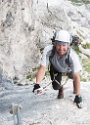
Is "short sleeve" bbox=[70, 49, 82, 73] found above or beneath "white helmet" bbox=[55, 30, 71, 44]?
beneath

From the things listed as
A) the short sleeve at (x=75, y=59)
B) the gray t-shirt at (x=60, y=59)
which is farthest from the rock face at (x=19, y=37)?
the short sleeve at (x=75, y=59)


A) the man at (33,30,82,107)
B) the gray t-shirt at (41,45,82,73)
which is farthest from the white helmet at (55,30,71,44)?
the gray t-shirt at (41,45,82,73)

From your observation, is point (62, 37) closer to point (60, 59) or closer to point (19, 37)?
point (60, 59)

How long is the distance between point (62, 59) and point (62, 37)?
0.52m

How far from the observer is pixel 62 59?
6305 mm

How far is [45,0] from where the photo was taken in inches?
806

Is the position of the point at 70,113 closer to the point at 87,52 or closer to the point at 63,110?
the point at 63,110

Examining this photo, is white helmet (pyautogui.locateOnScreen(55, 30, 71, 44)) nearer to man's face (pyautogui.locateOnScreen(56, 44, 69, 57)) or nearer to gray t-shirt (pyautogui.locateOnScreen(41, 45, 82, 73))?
man's face (pyautogui.locateOnScreen(56, 44, 69, 57))

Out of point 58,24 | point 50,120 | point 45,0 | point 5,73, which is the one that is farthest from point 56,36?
point 45,0

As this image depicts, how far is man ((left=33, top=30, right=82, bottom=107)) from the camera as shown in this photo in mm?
6035

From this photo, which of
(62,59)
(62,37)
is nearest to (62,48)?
(62,37)

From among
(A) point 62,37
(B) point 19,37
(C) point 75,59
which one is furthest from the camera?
(B) point 19,37

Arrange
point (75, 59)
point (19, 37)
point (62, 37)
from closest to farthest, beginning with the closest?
point (62, 37) → point (75, 59) → point (19, 37)

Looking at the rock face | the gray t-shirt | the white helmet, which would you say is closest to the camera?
the white helmet
